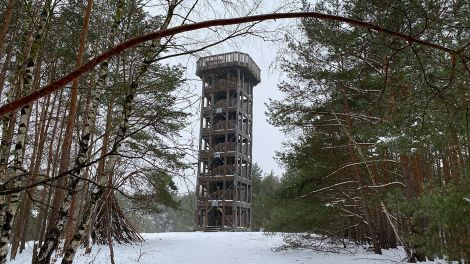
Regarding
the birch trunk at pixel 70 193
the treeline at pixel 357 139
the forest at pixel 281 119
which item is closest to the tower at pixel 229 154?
the forest at pixel 281 119

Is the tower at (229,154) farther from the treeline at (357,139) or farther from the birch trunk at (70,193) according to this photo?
the birch trunk at (70,193)

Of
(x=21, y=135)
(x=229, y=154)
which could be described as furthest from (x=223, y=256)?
(x=229, y=154)

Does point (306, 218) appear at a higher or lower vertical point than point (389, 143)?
lower

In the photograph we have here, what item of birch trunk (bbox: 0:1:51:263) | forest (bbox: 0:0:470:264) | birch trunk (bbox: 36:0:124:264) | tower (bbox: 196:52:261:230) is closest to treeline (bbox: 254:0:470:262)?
forest (bbox: 0:0:470:264)

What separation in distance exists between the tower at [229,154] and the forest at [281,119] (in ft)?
48.6

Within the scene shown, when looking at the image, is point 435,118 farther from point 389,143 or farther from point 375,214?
point 375,214

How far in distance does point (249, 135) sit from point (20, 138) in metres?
31.5

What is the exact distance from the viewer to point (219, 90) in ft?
110

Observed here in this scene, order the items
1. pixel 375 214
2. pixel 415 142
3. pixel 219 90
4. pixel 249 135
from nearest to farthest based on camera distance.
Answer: pixel 415 142
pixel 375 214
pixel 219 90
pixel 249 135

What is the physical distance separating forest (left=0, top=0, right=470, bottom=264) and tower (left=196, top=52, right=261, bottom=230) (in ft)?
48.6

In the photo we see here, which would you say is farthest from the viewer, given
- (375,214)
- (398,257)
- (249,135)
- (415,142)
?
(249,135)

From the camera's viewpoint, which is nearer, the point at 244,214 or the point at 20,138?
the point at 20,138

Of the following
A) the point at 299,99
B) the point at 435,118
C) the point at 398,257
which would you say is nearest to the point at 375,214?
the point at 398,257

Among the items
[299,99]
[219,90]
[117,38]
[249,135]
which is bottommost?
[117,38]
